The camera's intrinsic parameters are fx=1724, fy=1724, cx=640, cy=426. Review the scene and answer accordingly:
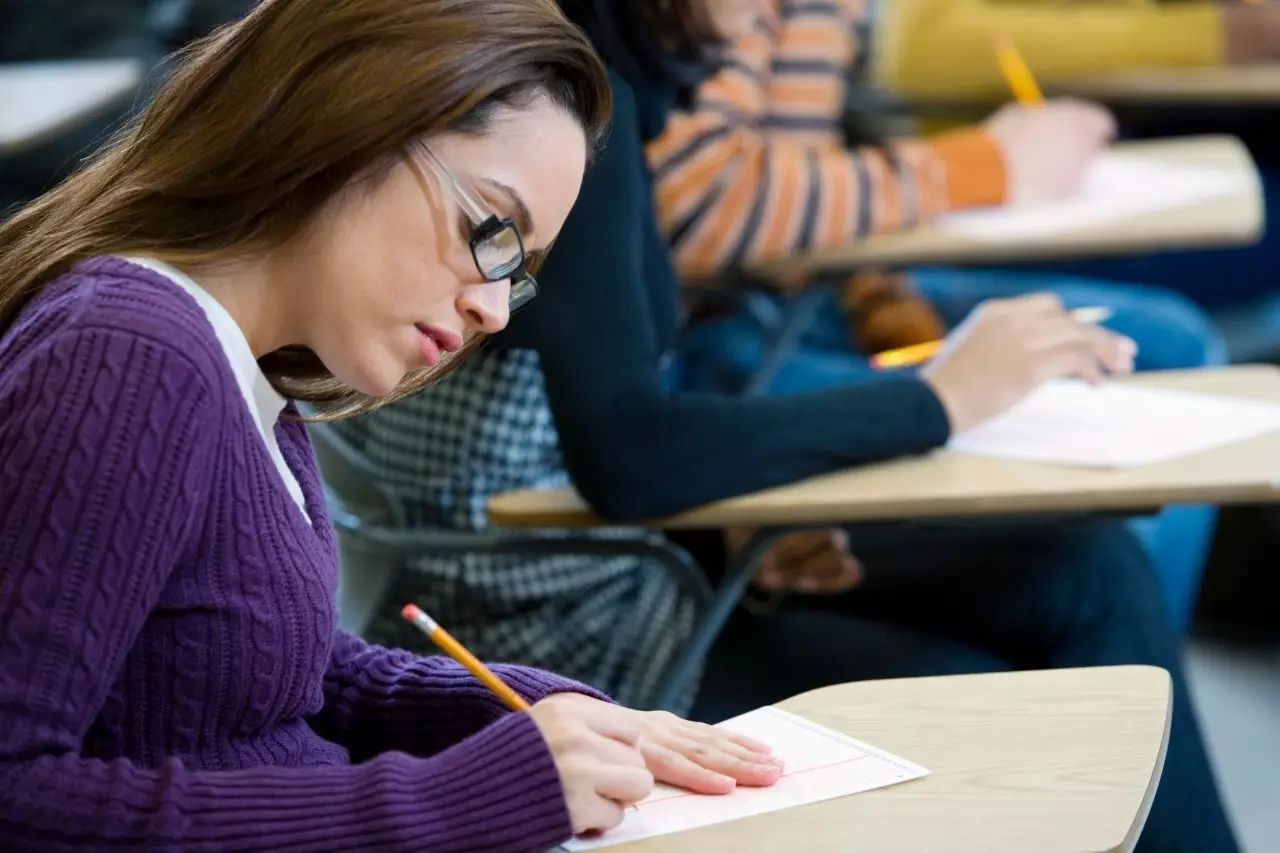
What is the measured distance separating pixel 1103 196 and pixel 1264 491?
127 centimetres

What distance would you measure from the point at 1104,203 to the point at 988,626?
972 mm

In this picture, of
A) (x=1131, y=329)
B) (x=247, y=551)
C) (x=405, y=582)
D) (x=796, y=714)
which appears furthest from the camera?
(x=1131, y=329)

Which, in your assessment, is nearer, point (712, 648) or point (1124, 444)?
point (1124, 444)

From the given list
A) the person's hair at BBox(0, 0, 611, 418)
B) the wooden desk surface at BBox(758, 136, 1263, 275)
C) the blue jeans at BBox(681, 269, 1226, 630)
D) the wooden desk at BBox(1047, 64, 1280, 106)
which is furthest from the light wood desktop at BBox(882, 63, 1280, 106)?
the person's hair at BBox(0, 0, 611, 418)

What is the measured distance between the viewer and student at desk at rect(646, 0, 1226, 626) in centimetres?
233

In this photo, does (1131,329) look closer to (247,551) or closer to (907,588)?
(907,588)

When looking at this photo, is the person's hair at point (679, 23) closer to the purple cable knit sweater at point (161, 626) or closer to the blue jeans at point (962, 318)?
the blue jeans at point (962, 318)

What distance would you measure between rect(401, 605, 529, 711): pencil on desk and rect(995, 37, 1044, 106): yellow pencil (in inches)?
85.2

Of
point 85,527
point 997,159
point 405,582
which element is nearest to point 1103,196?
point 997,159

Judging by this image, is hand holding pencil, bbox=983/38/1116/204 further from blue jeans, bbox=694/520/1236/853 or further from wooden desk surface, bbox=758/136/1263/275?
blue jeans, bbox=694/520/1236/853

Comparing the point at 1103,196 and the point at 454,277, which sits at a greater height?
the point at 454,277

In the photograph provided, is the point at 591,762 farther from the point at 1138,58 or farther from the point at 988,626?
the point at 1138,58

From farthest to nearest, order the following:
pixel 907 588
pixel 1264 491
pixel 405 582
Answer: pixel 907 588 < pixel 405 582 < pixel 1264 491

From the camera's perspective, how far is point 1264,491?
4.96 feet
